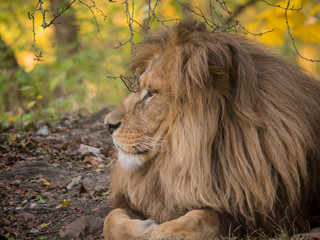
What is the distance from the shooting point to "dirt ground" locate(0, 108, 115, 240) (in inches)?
130

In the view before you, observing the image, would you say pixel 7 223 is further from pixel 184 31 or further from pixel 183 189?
pixel 184 31

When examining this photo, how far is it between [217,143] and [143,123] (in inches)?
18.4

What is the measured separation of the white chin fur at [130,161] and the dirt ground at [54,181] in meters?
0.59

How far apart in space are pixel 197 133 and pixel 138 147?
15.0 inches

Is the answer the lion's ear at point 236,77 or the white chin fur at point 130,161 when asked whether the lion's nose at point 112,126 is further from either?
the lion's ear at point 236,77

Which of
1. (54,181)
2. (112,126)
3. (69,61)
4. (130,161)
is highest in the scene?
(69,61)

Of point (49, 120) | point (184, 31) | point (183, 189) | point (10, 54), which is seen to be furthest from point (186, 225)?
point (10, 54)

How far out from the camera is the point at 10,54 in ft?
27.8

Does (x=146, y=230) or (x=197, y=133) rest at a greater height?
(x=197, y=133)

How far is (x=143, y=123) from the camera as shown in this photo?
2832 millimetres

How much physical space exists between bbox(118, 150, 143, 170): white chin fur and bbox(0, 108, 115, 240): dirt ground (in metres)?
0.59

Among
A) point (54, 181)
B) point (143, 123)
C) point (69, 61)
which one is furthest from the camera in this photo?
point (69, 61)

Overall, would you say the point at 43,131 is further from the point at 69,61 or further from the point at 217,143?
the point at 69,61

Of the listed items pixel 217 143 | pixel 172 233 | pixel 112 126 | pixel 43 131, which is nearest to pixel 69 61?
pixel 43 131
